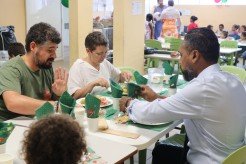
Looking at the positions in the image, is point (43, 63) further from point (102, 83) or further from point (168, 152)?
point (168, 152)

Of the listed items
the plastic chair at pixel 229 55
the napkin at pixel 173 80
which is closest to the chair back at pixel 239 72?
the napkin at pixel 173 80

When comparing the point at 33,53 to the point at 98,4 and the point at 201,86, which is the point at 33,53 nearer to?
the point at 201,86

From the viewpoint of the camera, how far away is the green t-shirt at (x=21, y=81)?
2.14 meters

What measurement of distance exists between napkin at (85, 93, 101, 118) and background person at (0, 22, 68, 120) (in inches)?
12.9

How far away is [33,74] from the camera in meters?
2.33

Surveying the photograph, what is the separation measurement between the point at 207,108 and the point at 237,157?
1.24ft

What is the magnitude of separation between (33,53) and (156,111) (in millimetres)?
1016

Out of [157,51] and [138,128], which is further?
[157,51]

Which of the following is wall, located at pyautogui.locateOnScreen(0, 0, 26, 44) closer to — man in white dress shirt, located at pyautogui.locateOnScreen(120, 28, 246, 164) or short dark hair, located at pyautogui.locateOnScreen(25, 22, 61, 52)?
short dark hair, located at pyautogui.locateOnScreen(25, 22, 61, 52)

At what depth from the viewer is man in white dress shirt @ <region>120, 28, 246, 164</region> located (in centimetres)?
177

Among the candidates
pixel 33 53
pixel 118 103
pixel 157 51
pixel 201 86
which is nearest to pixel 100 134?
pixel 118 103

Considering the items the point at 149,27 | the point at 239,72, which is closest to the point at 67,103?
the point at 239,72

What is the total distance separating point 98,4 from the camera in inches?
384

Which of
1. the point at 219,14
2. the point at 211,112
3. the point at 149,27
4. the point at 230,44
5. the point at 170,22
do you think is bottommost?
the point at 211,112
